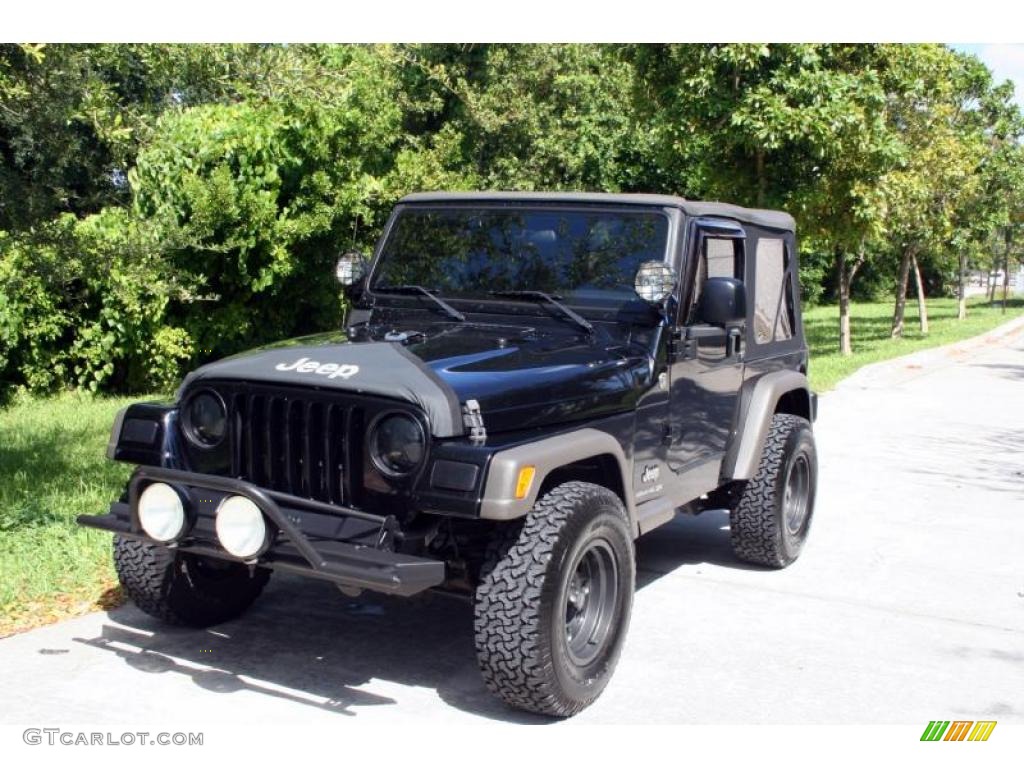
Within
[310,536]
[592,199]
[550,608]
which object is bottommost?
[550,608]

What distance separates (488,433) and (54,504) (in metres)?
3.63

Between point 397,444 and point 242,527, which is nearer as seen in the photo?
point 242,527

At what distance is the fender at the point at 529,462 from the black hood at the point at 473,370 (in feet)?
0.44

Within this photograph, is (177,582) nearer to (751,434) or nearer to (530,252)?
(530,252)

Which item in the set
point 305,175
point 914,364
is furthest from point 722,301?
point 914,364

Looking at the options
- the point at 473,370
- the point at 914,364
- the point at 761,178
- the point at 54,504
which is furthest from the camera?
the point at 914,364

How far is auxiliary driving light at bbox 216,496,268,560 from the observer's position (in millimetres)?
3932

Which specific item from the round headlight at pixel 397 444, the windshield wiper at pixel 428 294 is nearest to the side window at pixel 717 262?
the windshield wiper at pixel 428 294

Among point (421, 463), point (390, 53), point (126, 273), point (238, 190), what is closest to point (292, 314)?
point (238, 190)

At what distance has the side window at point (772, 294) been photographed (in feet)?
20.6

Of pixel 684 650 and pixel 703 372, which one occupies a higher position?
pixel 703 372

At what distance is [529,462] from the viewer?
156 inches

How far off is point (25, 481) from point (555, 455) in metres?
4.67

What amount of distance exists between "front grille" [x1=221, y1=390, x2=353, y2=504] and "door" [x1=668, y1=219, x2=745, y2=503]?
1.65 meters
